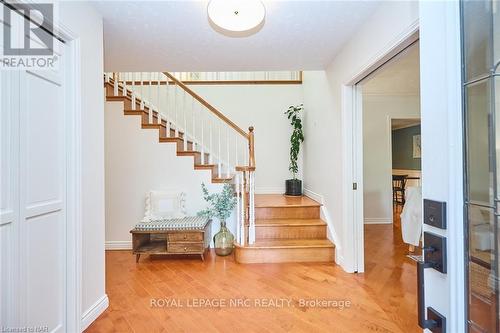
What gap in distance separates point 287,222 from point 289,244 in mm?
371

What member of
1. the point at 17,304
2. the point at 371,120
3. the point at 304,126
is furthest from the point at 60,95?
the point at 371,120

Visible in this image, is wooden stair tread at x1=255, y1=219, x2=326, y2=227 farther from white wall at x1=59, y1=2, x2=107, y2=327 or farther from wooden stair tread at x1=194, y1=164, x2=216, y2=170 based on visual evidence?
white wall at x1=59, y1=2, x2=107, y2=327

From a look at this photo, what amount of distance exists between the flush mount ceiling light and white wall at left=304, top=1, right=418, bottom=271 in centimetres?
96

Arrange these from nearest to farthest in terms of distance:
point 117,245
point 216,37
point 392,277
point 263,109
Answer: point 216,37
point 392,277
point 117,245
point 263,109

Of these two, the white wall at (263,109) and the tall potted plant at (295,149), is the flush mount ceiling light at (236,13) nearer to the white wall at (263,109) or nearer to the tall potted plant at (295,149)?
the tall potted plant at (295,149)

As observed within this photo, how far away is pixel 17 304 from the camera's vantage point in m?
1.36

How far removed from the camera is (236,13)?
6.30 ft

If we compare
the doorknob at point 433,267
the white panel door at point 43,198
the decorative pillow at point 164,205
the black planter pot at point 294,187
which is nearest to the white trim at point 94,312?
the white panel door at point 43,198

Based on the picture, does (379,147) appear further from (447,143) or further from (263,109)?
(447,143)

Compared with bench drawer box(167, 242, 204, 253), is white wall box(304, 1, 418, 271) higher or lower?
higher

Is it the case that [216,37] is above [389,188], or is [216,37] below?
above

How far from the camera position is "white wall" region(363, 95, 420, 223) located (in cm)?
491

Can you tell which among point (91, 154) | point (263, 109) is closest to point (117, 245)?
point (91, 154)

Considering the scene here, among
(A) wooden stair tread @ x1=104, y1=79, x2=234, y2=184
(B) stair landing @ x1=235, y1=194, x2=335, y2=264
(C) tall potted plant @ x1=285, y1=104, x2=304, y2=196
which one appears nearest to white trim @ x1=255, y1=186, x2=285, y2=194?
(C) tall potted plant @ x1=285, y1=104, x2=304, y2=196
